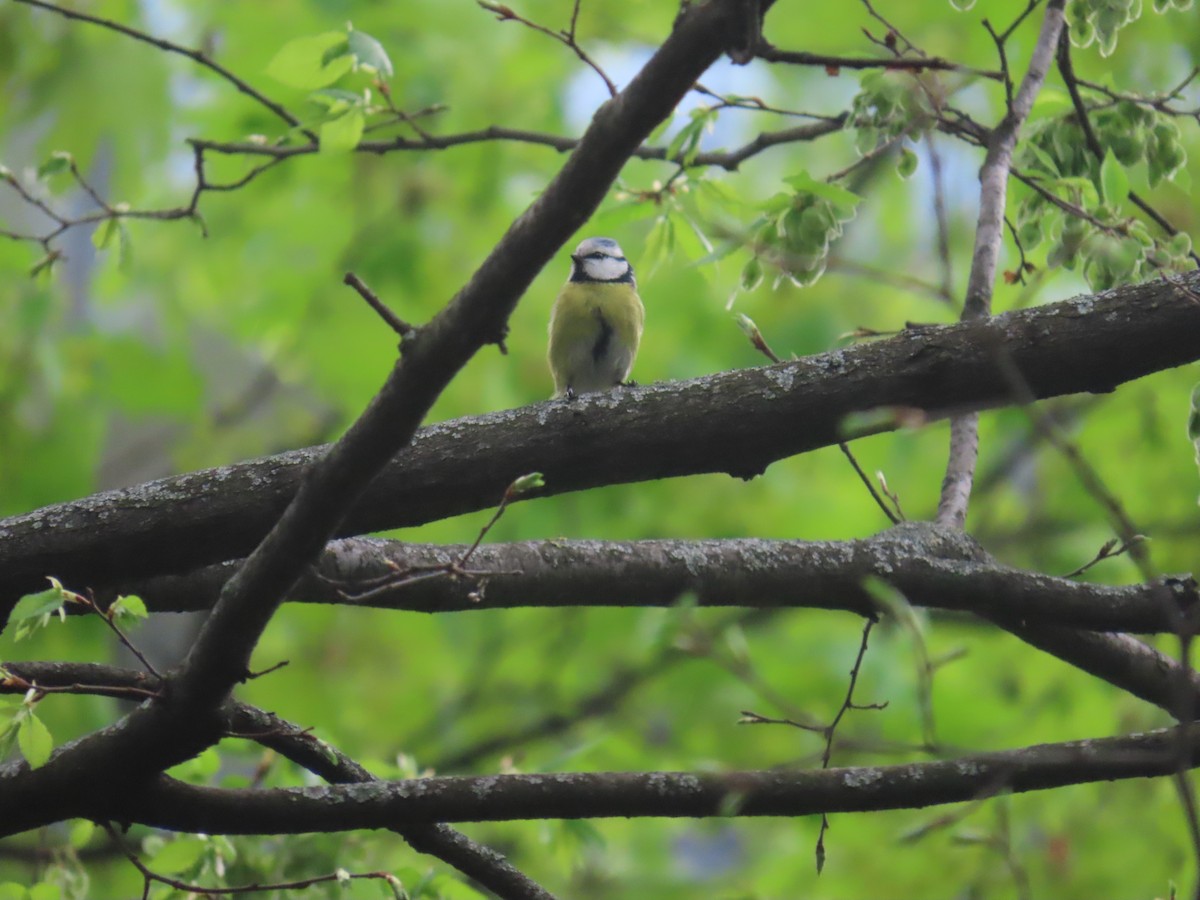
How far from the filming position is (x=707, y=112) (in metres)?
2.71

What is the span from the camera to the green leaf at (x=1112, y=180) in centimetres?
259

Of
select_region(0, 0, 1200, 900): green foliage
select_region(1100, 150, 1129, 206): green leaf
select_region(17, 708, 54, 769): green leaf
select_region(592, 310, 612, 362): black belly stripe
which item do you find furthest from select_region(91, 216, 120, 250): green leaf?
select_region(1100, 150, 1129, 206): green leaf

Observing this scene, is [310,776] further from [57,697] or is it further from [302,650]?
[302,650]

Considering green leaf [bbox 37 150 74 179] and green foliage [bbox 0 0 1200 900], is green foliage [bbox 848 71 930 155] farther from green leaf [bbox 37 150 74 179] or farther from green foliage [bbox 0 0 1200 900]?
green leaf [bbox 37 150 74 179]

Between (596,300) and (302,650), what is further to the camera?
(302,650)

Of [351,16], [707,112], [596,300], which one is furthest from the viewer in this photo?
[351,16]

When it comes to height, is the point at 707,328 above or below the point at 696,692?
above

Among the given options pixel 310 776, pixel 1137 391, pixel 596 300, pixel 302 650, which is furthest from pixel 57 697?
pixel 1137 391

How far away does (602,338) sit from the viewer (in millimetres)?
4395

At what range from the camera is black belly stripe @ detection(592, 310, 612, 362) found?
14.4 ft

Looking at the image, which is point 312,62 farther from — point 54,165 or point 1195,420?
point 1195,420

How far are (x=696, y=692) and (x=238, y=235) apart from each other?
2904 mm

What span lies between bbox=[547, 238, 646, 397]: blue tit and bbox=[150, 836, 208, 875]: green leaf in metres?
2.18

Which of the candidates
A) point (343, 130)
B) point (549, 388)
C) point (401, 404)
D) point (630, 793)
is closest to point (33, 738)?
point (401, 404)
